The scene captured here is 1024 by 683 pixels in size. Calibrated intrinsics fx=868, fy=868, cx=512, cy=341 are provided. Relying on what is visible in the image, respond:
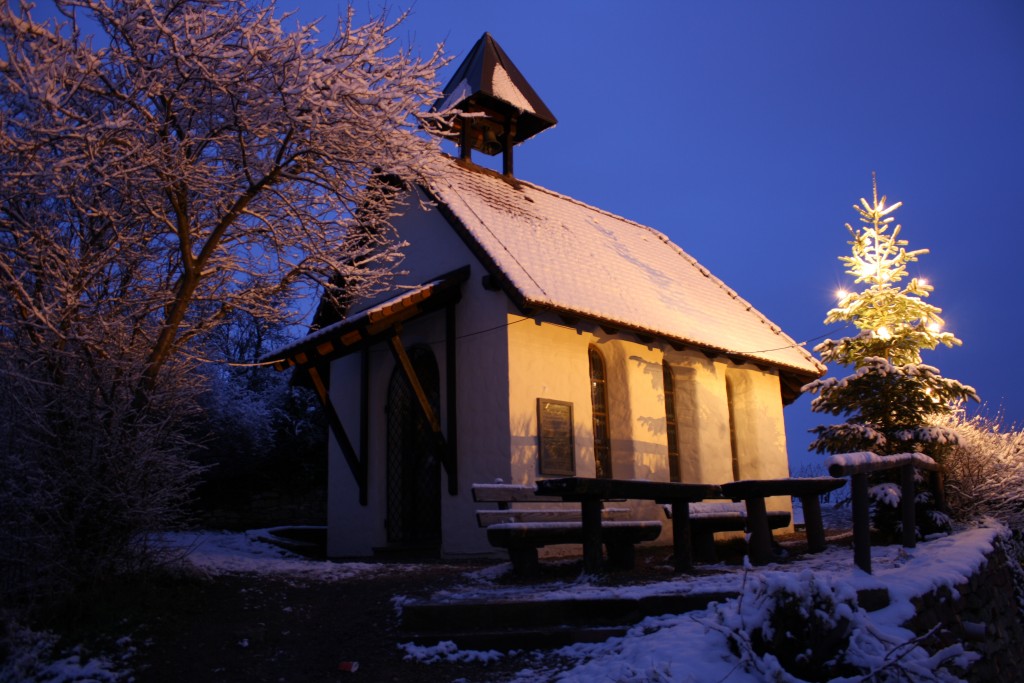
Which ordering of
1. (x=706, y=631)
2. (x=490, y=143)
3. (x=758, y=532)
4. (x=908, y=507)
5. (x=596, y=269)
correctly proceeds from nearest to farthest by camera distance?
→ 1. (x=706, y=631)
2. (x=758, y=532)
3. (x=908, y=507)
4. (x=596, y=269)
5. (x=490, y=143)

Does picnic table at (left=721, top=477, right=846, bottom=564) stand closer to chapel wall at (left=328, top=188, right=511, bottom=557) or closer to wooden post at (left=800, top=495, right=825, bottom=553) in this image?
wooden post at (left=800, top=495, right=825, bottom=553)

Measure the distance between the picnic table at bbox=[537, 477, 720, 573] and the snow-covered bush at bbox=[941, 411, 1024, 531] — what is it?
205 inches

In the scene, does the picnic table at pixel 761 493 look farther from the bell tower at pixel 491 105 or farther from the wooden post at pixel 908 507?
the bell tower at pixel 491 105

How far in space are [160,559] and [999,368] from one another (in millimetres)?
146005

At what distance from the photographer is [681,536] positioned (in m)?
8.45

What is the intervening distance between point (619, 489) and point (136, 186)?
4976mm

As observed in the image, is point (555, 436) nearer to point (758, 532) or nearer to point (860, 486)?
point (758, 532)

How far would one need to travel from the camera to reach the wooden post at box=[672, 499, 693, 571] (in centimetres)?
834

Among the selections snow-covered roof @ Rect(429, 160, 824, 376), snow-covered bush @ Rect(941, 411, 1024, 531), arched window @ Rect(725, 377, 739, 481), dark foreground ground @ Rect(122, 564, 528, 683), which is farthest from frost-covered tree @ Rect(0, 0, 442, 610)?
arched window @ Rect(725, 377, 739, 481)

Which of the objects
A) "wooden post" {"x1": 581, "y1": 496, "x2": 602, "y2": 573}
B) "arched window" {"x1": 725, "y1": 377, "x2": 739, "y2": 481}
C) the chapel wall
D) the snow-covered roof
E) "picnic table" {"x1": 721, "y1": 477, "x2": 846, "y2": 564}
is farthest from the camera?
"arched window" {"x1": 725, "y1": 377, "x2": 739, "y2": 481}

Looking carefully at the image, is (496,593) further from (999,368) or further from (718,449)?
(999,368)

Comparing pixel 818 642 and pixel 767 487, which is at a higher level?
pixel 767 487

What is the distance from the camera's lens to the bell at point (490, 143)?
17.6 m

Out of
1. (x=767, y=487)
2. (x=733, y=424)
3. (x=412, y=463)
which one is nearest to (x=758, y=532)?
(x=767, y=487)
